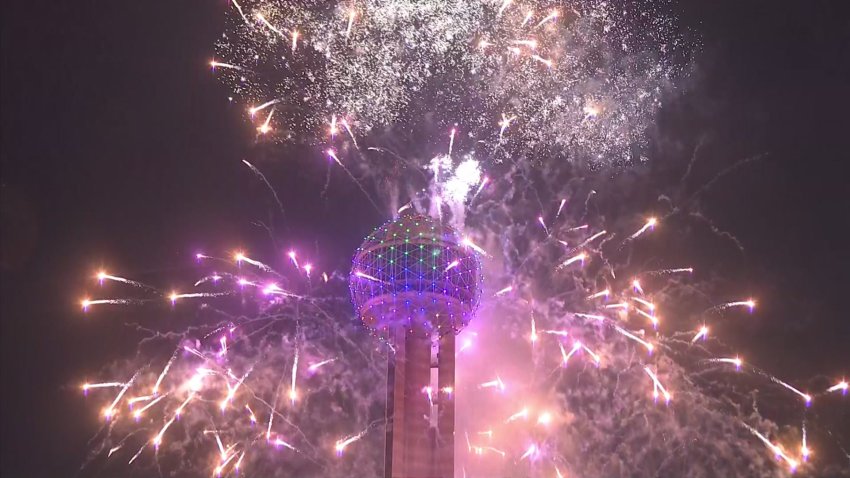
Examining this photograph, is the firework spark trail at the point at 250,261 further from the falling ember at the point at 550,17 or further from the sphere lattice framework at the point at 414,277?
the falling ember at the point at 550,17

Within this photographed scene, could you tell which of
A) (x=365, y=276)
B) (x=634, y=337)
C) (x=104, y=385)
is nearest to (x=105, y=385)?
(x=104, y=385)

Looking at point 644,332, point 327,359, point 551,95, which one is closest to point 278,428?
point 327,359

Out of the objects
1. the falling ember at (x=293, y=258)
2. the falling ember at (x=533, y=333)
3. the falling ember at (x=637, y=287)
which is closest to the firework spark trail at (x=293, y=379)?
the falling ember at (x=293, y=258)

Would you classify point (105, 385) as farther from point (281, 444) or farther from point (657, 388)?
point (657, 388)

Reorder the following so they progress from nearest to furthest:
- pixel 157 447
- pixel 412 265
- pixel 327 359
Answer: pixel 412 265 < pixel 157 447 < pixel 327 359

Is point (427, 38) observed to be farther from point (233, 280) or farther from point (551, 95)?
point (233, 280)

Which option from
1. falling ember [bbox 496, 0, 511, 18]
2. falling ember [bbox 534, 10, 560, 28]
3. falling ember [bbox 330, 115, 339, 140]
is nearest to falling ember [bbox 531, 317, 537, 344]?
falling ember [bbox 330, 115, 339, 140]

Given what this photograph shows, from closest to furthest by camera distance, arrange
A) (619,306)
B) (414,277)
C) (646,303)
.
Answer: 1. (414,277)
2. (646,303)
3. (619,306)
